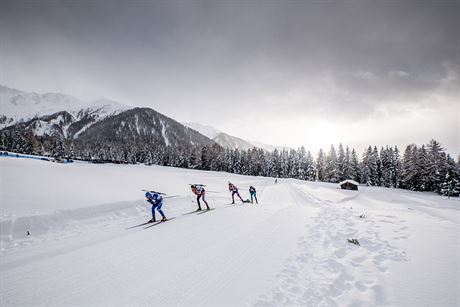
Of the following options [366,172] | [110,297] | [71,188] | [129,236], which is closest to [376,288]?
[110,297]

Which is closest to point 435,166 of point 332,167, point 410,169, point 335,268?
point 410,169

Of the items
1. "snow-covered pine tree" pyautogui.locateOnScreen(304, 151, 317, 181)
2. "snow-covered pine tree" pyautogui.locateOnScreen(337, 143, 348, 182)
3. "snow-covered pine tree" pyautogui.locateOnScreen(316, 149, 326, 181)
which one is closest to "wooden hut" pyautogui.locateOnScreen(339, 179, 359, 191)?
"snow-covered pine tree" pyautogui.locateOnScreen(337, 143, 348, 182)

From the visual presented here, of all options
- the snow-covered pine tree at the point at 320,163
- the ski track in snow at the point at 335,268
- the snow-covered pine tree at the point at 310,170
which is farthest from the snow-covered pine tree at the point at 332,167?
the ski track in snow at the point at 335,268

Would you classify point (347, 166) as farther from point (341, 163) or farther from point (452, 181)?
point (452, 181)

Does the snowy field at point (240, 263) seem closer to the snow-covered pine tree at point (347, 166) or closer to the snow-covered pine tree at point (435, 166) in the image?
the snow-covered pine tree at point (435, 166)

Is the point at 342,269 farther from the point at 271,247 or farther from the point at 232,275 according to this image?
the point at 232,275

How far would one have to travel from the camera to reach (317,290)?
4398 millimetres

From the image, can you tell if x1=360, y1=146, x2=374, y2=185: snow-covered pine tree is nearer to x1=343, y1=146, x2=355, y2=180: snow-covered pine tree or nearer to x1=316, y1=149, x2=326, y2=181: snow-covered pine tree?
x1=343, y1=146, x2=355, y2=180: snow-covered pine tree

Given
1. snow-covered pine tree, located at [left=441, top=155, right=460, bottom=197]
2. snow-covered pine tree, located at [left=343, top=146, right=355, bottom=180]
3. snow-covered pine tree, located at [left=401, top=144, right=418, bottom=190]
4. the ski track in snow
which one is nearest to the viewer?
the ski track in snow

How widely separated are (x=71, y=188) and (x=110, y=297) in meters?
17.1

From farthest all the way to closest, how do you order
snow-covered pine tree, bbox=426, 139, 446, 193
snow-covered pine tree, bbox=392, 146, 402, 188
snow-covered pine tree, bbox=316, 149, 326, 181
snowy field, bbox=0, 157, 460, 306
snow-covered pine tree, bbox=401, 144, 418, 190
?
snow-covered pine tree, bbox=316, 149, 326, 181
snow-covered pine tree, bbox=392, 146, 402, 188
snow-covered pine tree, bbox=401, 144, 418, 190
snow-covered pine tree, bbox=426, 139, 446, 193
snowy field, bbox=0, 157, 460, 306

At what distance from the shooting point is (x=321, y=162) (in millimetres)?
91562

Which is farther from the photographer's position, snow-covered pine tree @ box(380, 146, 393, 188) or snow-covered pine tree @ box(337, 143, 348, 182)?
snow-covered pine tree @ box(337, 143, 348, 182)

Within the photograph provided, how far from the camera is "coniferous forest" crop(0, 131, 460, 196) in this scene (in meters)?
50.8
